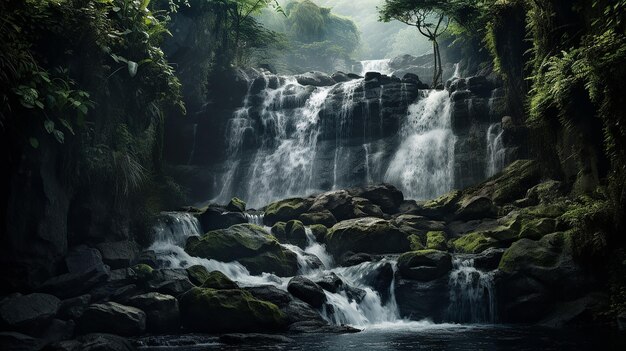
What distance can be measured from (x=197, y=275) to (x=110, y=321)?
2.98m

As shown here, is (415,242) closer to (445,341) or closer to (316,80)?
(445,341)

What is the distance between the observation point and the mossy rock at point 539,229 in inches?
561

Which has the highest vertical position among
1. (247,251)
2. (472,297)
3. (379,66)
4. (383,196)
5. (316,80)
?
(379,66)

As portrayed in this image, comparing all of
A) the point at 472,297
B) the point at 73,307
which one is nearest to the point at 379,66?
the point at 472,297

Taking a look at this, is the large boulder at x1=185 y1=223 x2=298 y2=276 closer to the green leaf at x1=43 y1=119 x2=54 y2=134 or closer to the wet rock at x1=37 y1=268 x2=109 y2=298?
the wet rock at x1=37 y1=268 x2=109 y2=298

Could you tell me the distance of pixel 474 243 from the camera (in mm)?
16391

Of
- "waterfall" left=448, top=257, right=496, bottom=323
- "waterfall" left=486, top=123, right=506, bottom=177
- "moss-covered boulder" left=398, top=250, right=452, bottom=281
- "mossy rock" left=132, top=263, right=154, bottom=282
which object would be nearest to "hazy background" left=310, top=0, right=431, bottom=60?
"waterfall" left=486, top=123, right=506, bottom=177

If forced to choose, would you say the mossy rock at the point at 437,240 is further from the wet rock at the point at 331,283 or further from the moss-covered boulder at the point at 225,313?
the moss-covered boulder at the point at 225,313

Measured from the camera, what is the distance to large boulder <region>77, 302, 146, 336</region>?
10391 mm

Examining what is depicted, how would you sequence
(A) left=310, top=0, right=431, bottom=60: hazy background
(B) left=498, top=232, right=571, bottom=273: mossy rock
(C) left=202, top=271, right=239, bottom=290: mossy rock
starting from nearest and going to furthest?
(C) left=202, top=271, right=239, bottom=290: mossy rock → (B) left=498, top=232, right=571, bottom=273: mossy rock → (A) left=310, top=0, right=431, bottom=60: hazy background

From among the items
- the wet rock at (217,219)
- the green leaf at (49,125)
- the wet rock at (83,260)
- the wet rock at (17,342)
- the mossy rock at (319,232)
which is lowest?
the wet rock at (17,342)

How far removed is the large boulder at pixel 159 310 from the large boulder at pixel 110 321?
33 centimetres

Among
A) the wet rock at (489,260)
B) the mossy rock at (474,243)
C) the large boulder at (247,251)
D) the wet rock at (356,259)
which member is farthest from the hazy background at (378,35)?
the wet rock at (489,260)

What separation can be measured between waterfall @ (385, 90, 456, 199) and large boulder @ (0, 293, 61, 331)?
18422mm
